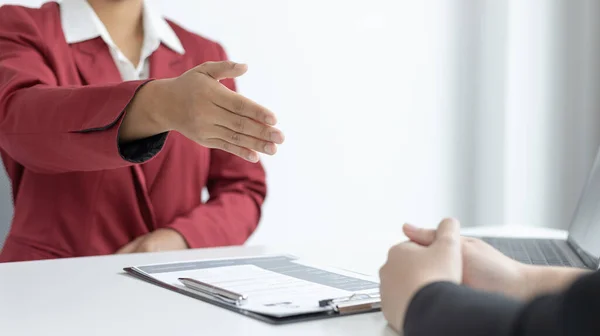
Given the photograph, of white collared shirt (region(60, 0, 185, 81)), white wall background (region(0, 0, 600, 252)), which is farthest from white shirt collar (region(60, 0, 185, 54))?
→ white wall background (region(0, 0, 600, 252))

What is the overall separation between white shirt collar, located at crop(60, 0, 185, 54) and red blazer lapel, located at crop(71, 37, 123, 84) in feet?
0.05

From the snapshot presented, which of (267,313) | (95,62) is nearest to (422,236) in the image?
(267,313)

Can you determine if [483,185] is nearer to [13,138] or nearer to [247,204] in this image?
[247,204]

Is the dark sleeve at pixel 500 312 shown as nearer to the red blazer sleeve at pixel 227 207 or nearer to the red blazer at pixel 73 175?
the red blazer at pixel 73 175

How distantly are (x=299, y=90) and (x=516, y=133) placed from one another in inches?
34.8

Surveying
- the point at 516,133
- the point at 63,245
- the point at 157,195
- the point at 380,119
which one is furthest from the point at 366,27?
the point at 63,245

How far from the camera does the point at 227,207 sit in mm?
1474

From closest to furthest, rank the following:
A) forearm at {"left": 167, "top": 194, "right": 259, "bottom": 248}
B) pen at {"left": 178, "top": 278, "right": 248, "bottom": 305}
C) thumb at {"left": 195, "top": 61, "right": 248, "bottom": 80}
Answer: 1. pen at {"left": 178, "top": 278, "right": 248, "bottom": 305}
2. thumb at {"left": 195, "top": 61, "right": 248, "bottom": 80}
3. forearm at {"left": 167, "top": 194, "right": 259, "bottom": 248}

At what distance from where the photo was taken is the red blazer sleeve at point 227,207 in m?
1.37

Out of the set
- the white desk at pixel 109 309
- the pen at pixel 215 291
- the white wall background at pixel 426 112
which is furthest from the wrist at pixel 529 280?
the white wall background at pixel 426 112

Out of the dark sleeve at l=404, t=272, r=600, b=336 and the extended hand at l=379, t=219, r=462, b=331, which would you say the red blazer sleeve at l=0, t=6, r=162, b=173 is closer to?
the extended hand at l=379, t=219, r=462, b=331

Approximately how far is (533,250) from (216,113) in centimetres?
50

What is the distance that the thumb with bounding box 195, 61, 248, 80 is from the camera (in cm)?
89

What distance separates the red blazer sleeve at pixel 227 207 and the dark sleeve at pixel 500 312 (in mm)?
910
